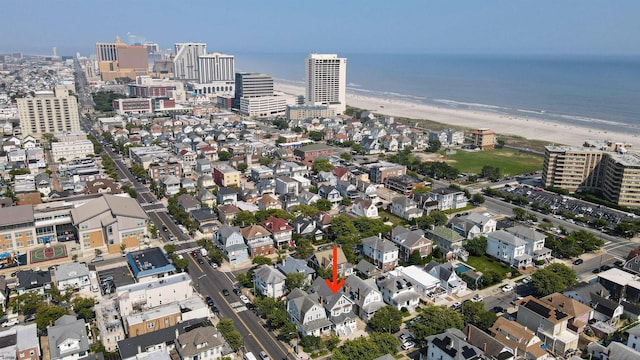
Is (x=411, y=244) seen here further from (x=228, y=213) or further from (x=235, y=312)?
(x=228, y=213)

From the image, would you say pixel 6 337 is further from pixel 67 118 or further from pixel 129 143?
pixel 67 118

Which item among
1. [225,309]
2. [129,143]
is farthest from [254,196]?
[129,143]

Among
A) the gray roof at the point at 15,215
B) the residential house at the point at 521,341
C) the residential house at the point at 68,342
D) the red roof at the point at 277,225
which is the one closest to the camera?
the residential house at the point at 68,342

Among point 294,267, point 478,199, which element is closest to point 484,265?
point 478,199

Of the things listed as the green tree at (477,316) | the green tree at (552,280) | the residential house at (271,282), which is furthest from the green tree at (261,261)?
the green tree at (552,280)

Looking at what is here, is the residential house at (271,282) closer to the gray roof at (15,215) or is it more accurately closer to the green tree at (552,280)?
the green tree at (552,280)

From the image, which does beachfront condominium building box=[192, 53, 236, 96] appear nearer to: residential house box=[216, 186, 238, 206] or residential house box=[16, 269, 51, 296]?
residential house box=[216, 186, 238, 206]

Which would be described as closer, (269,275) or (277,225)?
(269,275)
